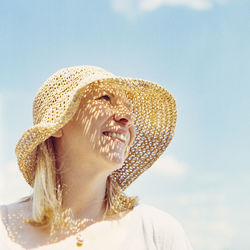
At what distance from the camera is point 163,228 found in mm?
2154

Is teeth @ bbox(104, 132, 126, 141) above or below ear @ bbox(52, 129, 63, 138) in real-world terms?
above

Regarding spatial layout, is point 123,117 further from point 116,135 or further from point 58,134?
point 58,134

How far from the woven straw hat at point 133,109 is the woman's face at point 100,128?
80 mm

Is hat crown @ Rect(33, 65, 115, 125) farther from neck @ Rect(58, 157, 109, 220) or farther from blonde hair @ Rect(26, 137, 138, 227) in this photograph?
neck @ Rect(58, 157, 109, 220)

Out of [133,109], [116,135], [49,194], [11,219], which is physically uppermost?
[133,109]

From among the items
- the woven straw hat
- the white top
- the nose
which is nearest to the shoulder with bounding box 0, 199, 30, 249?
the white top

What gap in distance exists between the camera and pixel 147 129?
258 centimetres

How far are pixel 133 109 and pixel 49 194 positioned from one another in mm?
765

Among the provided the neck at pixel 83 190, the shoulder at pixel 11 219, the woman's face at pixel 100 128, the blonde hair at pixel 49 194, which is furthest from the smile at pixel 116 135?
the shoulder at pixel 11 219

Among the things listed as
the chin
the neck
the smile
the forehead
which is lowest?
the neck

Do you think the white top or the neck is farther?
the neck

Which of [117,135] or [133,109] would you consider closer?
[117,135]

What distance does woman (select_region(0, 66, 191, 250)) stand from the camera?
2.09 metres

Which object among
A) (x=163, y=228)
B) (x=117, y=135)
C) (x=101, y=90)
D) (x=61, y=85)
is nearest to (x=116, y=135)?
(x=117, y=135)
